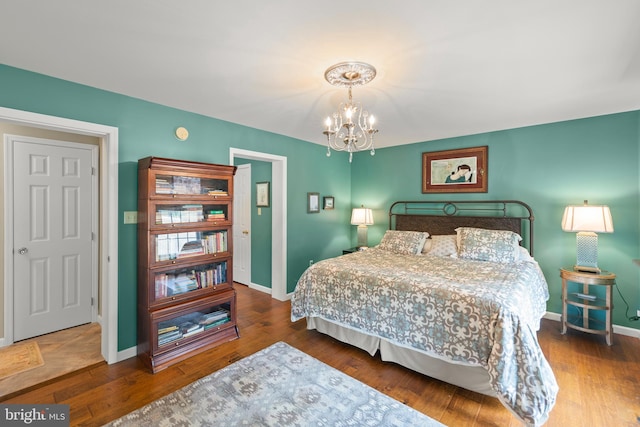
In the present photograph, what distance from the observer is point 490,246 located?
342 cm

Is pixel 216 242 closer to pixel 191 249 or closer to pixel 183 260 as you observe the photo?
pixel 191 249

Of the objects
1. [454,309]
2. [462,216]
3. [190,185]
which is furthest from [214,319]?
[462,216]

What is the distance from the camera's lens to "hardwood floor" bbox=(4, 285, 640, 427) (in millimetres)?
1968

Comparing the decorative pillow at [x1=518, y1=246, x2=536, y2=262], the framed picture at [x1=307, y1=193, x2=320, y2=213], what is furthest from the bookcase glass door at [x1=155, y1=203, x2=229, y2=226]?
the decorative pillow at [x1=518, y1=246, x2=536, y2=262]

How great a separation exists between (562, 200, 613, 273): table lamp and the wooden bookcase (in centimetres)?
366

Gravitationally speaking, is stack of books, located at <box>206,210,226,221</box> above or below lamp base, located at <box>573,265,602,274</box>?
above

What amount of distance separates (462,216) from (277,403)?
343 centimetres

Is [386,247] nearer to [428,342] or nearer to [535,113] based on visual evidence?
[428,342]

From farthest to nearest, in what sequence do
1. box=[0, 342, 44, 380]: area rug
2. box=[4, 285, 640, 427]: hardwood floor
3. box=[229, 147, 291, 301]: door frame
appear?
1. box=[229, 147, 291, 301]: door frame
2. box=[0, 342, 44, 380]: area rug
3. box=[4, 285, 640, 427]: hardwood floor

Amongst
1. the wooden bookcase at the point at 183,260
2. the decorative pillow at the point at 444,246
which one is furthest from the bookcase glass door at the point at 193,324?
the decorative pillow at the point at 444,246

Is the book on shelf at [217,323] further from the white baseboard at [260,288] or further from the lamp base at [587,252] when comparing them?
the lamp base at [587,252]

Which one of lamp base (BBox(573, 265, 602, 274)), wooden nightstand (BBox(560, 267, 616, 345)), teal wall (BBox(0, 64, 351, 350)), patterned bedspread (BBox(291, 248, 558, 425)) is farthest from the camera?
lamp base (BBox(573, 265, 602, 274))

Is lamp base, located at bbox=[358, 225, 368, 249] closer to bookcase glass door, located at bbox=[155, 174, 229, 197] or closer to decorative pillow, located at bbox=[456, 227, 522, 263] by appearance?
decorative pillow, located at bbox=[456, 227, 522, 263]

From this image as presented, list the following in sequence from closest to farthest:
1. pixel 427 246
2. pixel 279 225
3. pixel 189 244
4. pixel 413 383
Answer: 1. pixel 413 383
2. pixel 189 244
3. pixel 427 246
4. pixel 279 225
